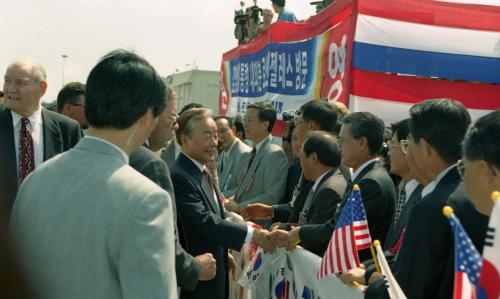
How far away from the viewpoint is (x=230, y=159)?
26.6 ft

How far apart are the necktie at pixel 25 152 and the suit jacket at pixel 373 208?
6.24 ft

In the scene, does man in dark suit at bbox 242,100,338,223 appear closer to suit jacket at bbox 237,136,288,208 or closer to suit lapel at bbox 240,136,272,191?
suit jacket at bbox 237,136,288,208

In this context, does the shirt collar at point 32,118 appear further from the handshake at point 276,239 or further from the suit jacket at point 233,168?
the suit jacket at point 233,168

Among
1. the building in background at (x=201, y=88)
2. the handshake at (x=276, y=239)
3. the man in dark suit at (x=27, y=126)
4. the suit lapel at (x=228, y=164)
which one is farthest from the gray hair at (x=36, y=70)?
the building in background at (x=201, y=88)

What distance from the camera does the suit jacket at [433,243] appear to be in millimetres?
2471

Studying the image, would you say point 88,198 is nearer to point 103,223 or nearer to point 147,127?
point 103,223

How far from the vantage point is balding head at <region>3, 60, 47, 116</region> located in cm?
432

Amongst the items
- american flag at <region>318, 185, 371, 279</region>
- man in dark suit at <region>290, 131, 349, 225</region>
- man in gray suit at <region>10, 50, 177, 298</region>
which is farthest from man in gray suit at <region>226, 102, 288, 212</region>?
man in gray suit at <region>10, 50, 177, 298</region>

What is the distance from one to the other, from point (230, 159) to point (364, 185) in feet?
14.0

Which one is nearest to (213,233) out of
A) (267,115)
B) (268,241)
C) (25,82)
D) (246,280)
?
(268,241)

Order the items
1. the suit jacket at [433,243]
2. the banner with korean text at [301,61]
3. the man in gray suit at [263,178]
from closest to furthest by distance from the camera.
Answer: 1. the suit jacket at [433,243]
2. the man in gray suit at [263,178]
3. the banner with korean text at [301,61]

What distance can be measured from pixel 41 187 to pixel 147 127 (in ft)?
1.26

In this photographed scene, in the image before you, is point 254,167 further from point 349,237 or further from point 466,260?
point 466,260

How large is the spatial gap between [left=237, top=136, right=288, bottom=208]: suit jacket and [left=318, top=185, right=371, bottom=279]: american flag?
3.04 metres
